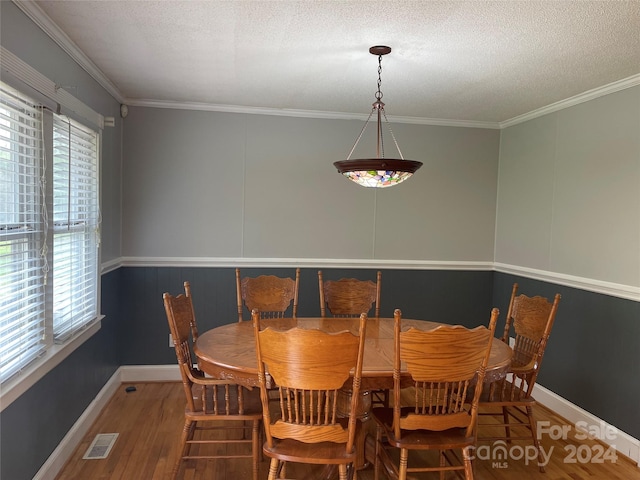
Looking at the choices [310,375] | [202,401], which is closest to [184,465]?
[202,401]

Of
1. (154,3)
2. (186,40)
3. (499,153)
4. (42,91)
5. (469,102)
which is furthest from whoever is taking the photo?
(499,153)

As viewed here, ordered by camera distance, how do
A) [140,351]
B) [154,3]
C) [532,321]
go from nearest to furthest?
[154,3], [532,321], [140,351]

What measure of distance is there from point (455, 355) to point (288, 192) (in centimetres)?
245

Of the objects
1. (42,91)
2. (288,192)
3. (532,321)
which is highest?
(42,91)

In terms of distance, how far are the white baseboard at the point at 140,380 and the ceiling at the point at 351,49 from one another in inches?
86.6

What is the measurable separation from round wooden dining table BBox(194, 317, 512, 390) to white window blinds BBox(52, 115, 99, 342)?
33.3 inches

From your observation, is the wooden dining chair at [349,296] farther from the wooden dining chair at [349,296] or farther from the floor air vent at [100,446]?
the floor air vent at [100,446]

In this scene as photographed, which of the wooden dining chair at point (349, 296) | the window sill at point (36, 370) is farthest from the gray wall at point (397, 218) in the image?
the wooden dining chair at point (349, 296)

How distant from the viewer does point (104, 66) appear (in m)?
2.91

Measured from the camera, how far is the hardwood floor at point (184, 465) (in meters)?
2.50

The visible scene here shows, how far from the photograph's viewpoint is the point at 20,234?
6.64 ft

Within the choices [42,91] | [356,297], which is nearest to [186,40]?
[42,91]

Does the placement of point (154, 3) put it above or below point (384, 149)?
above

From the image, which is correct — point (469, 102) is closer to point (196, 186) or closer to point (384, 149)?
point (384, 149)
